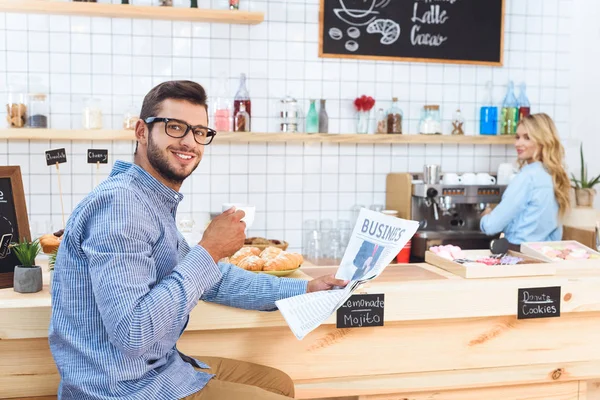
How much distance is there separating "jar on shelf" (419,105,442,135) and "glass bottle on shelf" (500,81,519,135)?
0.47 meters

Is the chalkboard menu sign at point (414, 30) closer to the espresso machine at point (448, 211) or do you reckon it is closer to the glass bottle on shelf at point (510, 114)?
the glass bottle on shelf at point (510, 114)

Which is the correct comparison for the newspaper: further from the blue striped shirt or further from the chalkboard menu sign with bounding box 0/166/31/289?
the chalkboard menu sign with bounding box 0/166/31/289

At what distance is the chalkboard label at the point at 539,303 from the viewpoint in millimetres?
2471

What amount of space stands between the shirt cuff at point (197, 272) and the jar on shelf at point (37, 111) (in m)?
2.79

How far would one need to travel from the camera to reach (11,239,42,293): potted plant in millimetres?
2211

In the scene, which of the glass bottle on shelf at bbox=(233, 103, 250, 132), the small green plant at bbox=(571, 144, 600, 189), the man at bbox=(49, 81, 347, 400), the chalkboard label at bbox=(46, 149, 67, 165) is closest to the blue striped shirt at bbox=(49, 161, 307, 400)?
the man at bbox=(49, 81, 347, 400)

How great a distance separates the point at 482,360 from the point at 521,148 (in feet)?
6.35

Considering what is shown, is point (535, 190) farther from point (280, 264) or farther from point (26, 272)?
point (26, 272)

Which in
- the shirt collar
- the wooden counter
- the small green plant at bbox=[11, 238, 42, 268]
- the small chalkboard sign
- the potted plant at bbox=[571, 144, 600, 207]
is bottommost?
the wooden counter

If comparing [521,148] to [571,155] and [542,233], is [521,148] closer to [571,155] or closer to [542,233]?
[542,233]

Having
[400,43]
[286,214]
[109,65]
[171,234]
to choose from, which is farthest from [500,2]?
[171,234]

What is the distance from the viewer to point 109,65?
4.41 meters

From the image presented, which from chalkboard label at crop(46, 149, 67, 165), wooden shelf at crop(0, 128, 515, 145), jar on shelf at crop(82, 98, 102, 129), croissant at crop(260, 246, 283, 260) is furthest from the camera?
jar on shelf at crop(82, 98, 102, 129)

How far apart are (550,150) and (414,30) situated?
1340mm
